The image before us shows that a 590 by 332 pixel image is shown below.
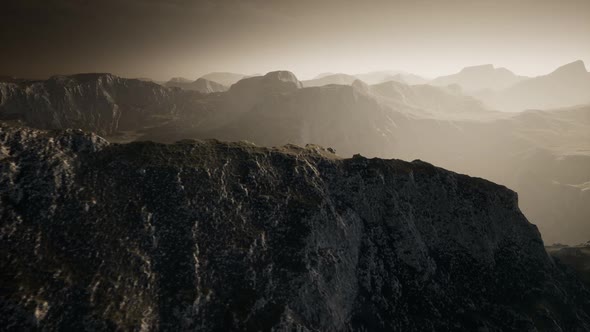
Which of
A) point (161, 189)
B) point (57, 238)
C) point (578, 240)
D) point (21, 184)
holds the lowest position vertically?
point (578, 240)

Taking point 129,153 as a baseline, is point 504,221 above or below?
below

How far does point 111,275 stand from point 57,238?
9.71 metres

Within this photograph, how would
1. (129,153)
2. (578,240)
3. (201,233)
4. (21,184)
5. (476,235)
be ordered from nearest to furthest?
(21,184) → (201,233) → (129,153) → (476,235) → (578,240)

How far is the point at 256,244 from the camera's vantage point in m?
47.6

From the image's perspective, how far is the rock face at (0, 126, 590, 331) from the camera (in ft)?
122

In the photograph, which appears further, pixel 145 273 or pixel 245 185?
pixel 245 185

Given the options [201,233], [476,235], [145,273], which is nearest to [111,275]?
[145,273]

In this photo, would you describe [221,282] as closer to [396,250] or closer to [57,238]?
Result: [57,238]

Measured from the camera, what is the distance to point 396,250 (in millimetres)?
56469

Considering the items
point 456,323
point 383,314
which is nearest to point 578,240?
point 456,323

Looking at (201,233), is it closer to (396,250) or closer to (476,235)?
(396,250)

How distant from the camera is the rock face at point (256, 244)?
37281 mm

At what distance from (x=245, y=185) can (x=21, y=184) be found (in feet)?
111

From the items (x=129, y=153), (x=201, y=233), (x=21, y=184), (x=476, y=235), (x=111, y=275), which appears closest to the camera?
(x=111, y=275)
